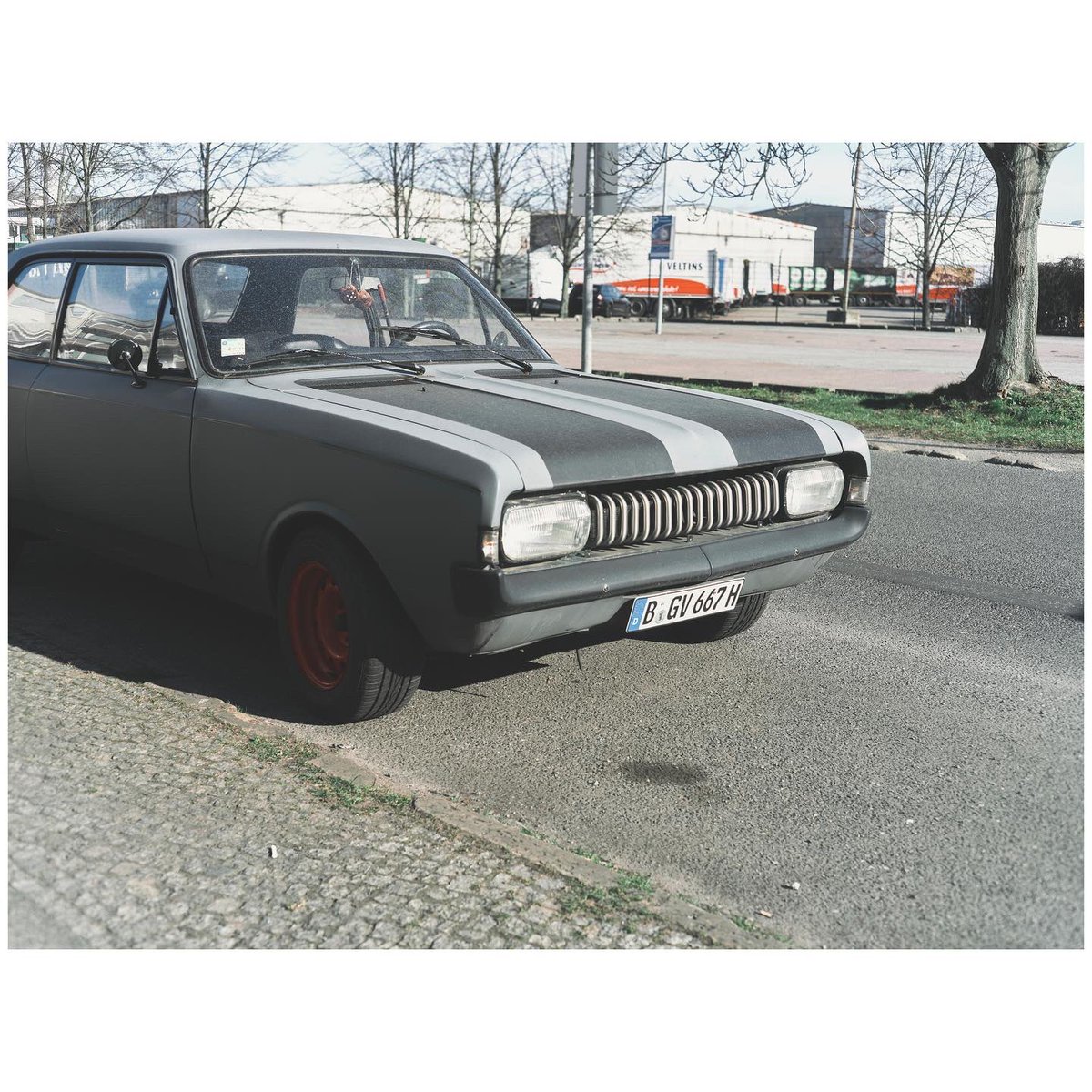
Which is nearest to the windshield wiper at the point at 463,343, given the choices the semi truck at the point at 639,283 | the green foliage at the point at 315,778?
the green foliage at the point at 315,778

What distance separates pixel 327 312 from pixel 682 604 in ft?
6.47

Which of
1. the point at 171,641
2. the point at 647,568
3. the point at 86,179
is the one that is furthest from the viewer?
the point at 86,179

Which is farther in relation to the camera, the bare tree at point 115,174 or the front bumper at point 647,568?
the bare tree at point 115,174

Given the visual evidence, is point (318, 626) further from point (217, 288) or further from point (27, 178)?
point (27, 178)

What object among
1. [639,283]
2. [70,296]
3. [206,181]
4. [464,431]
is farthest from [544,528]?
[639,283]

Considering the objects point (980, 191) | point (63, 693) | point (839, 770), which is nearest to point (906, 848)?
point (839, 770)

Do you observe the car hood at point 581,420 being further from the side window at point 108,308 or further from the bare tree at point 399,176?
the bare tree at point 399,176

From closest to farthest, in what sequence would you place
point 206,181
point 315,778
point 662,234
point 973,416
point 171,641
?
point 315,778
point 171,641
point 973,416
point 206,181
point 662,234

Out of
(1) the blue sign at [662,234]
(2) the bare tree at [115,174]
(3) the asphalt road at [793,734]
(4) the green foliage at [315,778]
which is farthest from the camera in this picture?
(1) the blue sign at [662,234]

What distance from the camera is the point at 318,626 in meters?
4.79

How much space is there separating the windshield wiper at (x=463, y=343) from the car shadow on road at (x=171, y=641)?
1.23 meters

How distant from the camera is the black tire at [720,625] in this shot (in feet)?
18.8

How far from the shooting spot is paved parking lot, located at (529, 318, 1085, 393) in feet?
73.7

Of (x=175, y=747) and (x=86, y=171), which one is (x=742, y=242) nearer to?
(x=86, y=171)
